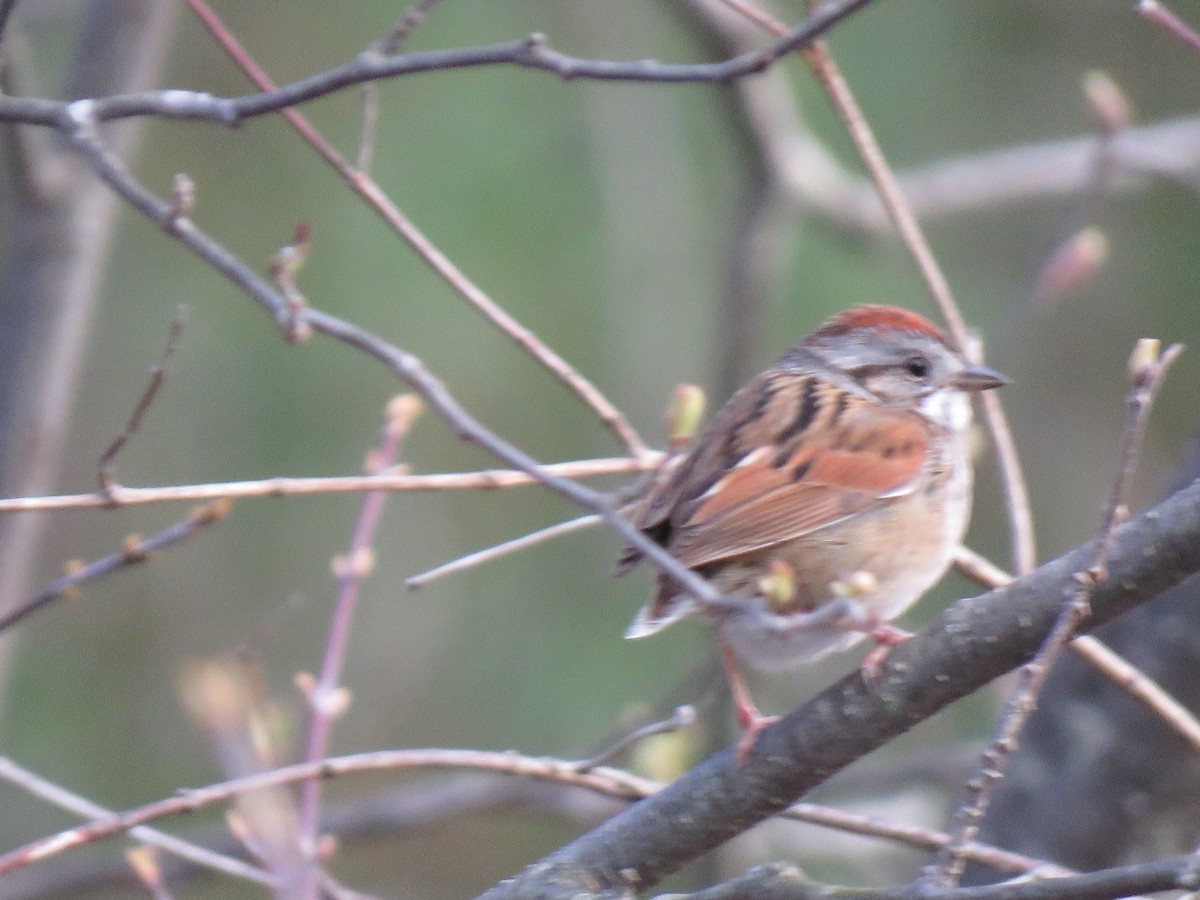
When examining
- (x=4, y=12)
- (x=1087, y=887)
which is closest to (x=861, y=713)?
(x=1087, y=887)

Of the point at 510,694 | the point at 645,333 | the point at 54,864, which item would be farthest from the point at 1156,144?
the point at 54,864

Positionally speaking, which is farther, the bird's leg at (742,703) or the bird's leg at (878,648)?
the bird's leg at (742,703)

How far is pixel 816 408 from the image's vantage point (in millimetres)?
3084

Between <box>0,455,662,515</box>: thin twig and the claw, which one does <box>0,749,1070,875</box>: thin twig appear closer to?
the claw

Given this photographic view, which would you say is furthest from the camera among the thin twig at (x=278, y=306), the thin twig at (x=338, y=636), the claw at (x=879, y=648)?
the thin twig at (x=338, y=636)

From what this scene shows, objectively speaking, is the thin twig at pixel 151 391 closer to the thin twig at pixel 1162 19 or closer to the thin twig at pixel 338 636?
the thin twig at pixel 338 636

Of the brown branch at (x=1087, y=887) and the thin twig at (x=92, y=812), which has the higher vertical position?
the brown branch at (x=1087, y=887)

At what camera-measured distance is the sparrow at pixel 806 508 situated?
2639 mm

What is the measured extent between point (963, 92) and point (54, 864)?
439 cm

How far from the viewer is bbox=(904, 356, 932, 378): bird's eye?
11.0ft

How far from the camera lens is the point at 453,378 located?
567 centimetres

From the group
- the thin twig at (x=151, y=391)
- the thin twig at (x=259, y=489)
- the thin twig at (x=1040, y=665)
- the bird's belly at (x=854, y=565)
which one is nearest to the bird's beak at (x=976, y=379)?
the bird's belly at (x=854, y=565)

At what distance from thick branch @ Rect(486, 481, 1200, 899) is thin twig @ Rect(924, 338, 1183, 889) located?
28 millimetres

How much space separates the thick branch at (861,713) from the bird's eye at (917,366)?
144 centimetres
